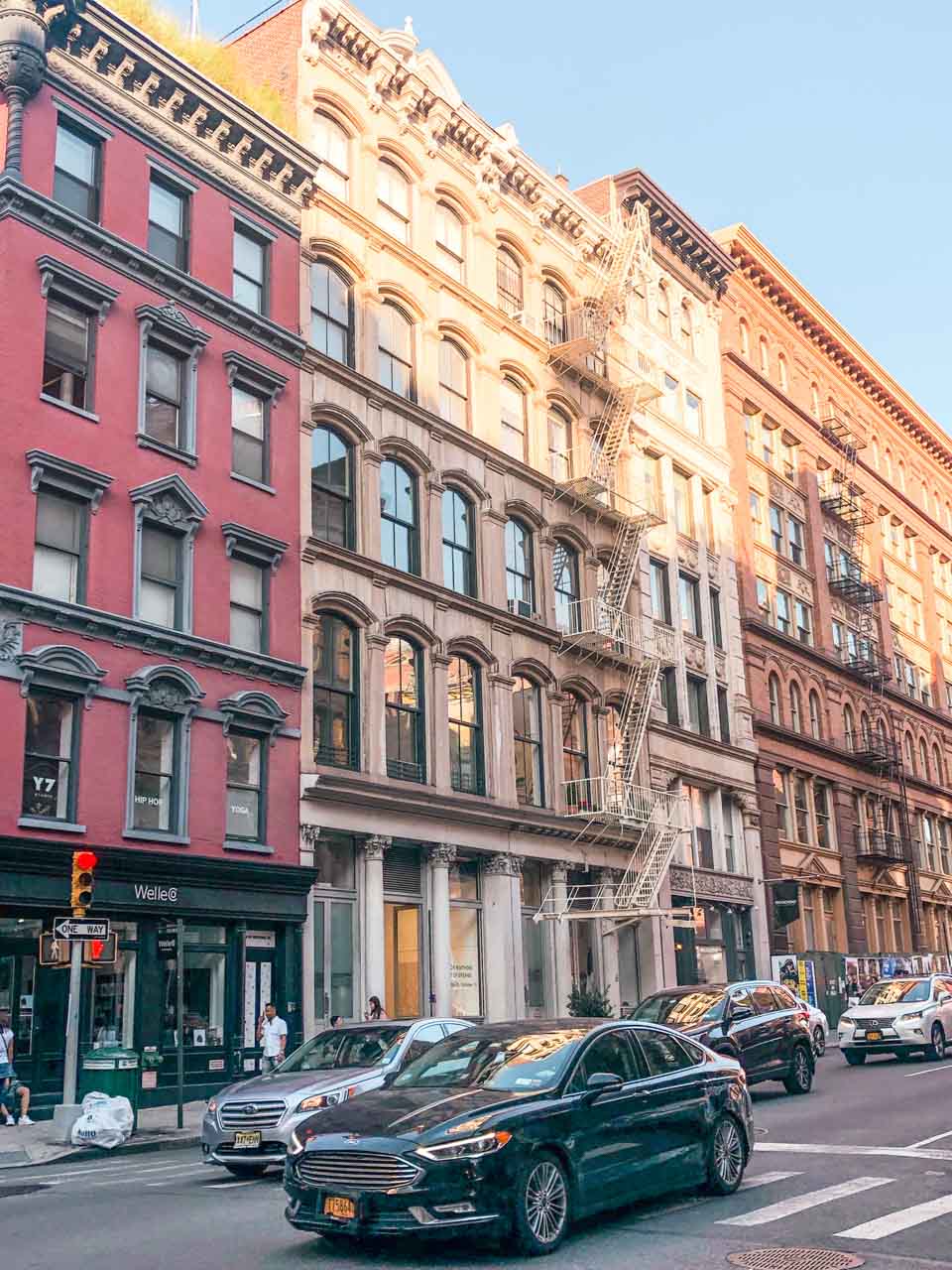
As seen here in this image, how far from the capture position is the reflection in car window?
11562mm

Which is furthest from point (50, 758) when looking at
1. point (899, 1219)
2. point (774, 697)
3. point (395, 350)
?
point (774, 697)

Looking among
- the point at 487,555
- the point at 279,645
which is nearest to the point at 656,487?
the point at 487,555

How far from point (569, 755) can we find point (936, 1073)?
1429 cm

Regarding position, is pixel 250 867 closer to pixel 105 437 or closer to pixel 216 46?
pixel 105 437

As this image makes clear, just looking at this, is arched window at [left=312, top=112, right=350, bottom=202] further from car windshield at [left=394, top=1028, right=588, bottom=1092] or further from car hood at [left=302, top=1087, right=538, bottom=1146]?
car hood at [left=302, top=1087, right=538, bottom=1146]

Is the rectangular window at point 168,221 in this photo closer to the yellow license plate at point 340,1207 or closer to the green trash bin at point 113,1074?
the green trash bin at point 113,1074

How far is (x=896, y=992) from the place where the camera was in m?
28.7

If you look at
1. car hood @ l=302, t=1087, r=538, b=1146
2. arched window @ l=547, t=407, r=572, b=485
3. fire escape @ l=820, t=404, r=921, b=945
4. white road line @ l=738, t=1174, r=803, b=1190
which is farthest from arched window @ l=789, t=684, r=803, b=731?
car hood @ l=302, t=1087, r=538, b=1146

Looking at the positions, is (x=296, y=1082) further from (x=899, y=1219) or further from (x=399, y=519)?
(x=399, y=519)

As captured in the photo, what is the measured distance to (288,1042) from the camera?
86.1ft

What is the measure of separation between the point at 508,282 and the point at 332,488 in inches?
442

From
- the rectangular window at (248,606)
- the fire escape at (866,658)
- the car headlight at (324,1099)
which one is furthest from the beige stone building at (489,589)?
the car headlight at (324,1099)

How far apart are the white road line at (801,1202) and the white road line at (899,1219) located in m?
0.66

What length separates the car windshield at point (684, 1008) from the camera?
68.4ft
